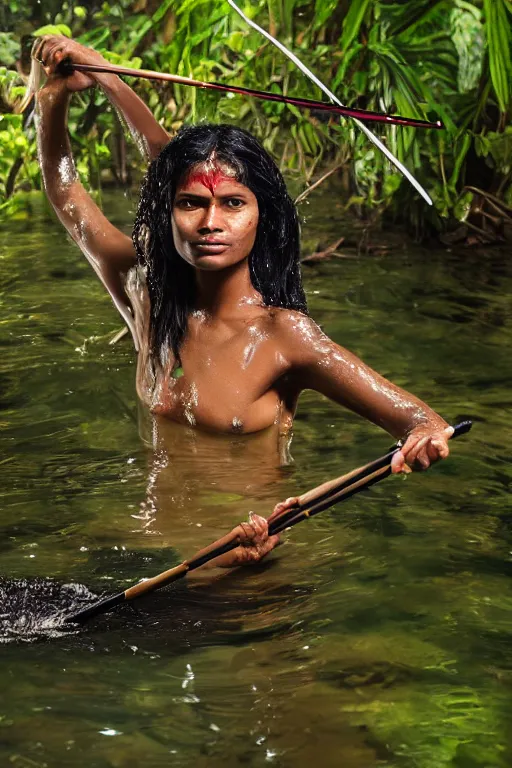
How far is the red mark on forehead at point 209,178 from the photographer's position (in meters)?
3.87

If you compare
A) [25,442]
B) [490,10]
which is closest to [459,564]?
[25,442]

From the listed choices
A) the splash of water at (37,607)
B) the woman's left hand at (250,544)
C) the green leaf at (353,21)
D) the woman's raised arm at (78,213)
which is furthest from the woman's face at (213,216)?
the green leaf at (353,21)

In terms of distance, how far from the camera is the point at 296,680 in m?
3.06

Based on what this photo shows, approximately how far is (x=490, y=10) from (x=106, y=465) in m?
3.53

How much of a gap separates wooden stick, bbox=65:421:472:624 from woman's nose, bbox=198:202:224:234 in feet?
2.98

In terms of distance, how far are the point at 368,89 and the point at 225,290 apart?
12.2 ft

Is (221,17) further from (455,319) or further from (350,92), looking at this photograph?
(455,319)

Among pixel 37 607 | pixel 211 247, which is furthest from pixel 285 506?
pixel 211 247

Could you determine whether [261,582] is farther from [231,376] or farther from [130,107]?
[130,107]

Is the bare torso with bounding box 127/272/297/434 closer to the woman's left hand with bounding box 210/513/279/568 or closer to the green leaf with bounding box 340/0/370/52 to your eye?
the woman's left hand with bounding box 210/513/279/568

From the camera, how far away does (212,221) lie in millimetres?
3836

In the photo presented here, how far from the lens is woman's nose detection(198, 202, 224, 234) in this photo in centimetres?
384

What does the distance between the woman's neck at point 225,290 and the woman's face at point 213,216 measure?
0.34 ft

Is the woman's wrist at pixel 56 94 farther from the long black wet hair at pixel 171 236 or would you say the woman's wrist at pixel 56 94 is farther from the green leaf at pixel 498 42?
the green leaf at pixel 498 42
